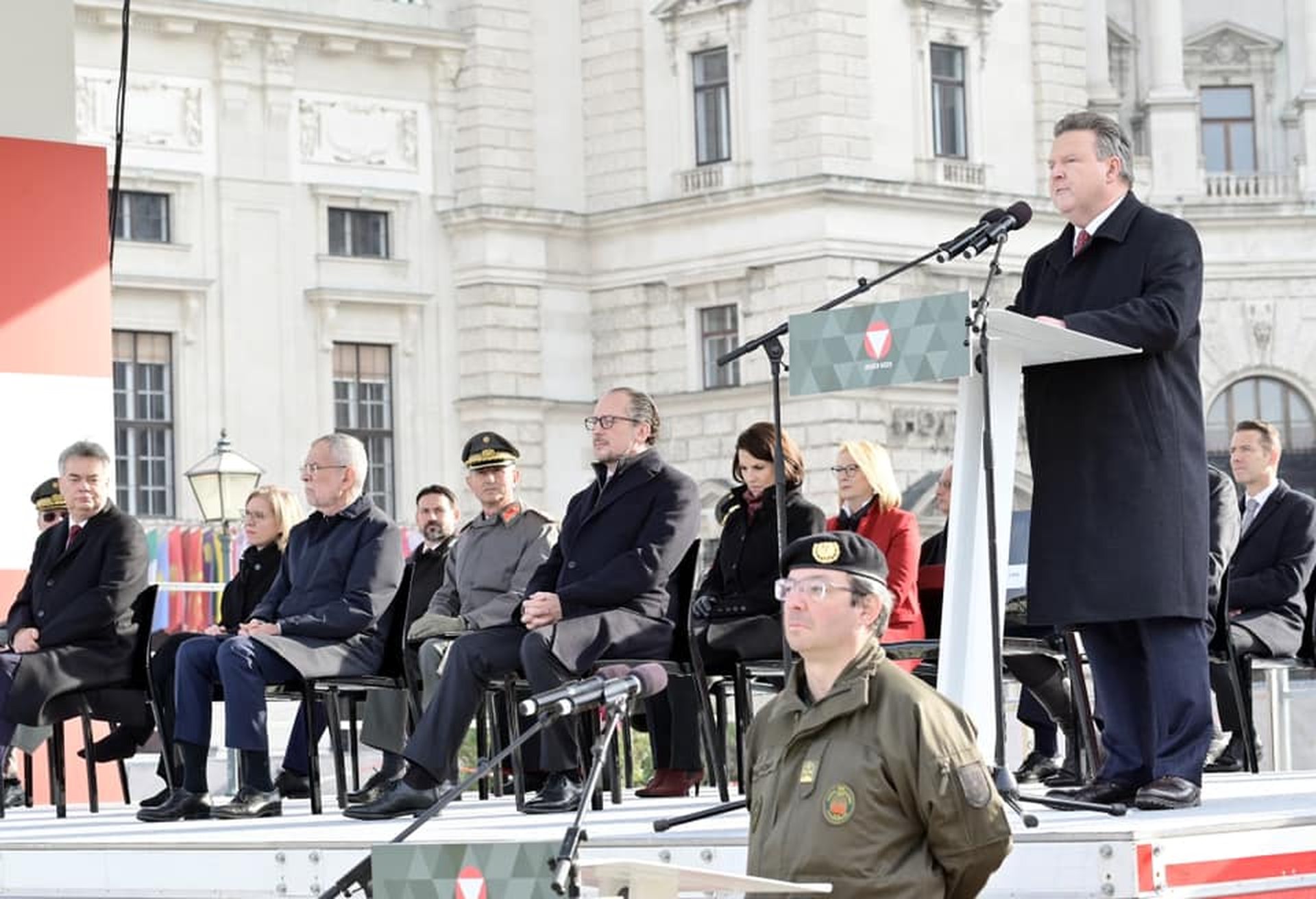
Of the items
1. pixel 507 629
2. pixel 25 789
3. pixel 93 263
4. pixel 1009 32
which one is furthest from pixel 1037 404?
pixel 1009 32

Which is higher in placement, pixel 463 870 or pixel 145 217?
pixel 145 217

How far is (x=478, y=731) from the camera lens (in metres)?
9.04

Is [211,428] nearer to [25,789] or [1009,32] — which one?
[1009,32]

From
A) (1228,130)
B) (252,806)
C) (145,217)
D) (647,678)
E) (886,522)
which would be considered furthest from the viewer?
(1228,130)

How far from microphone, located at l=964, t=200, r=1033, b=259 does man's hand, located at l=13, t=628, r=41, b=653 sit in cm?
388

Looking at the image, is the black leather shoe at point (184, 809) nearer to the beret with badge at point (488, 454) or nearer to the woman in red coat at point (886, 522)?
the beret with badge at point (488, 454)

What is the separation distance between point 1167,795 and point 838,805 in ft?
5.24

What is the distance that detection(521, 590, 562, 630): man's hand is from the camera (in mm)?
7719

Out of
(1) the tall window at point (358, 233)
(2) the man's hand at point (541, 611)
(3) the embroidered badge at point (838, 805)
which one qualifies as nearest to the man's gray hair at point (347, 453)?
(2) the man's hand at point (541, 611)

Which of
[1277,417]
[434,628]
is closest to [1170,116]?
[1277,417]

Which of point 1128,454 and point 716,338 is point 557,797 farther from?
point 716,338

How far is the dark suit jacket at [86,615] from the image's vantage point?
8.49 m

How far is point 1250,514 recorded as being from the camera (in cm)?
872

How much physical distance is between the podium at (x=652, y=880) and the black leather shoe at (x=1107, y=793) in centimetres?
184
